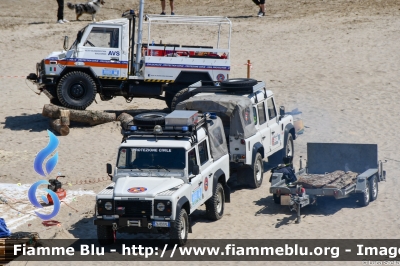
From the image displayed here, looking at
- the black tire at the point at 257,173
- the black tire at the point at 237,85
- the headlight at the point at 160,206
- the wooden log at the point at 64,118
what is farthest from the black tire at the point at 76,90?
the headlight at the point at 160,206

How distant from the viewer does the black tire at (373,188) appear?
18.1m

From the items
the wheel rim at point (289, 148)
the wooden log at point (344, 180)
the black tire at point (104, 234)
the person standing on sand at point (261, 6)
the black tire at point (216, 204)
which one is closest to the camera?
the black tire at point (104, 234)

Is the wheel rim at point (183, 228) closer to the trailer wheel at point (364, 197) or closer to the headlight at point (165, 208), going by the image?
the headlight at point (165, 208)

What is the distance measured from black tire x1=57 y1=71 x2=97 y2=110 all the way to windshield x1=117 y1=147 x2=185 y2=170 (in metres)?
8.67

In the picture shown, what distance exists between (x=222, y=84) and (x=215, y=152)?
10.7ft

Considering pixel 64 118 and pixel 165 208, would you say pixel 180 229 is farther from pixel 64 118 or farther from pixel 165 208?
pixel 64 118

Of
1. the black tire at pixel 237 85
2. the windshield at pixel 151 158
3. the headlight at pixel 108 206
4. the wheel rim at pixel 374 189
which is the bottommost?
the wheel rim at pixel 374 189

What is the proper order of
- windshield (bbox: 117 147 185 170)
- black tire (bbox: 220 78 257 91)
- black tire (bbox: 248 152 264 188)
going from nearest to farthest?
1. windshield (bbox: 117 147 185 170)
2. black tire (bbox: 248 152 264 188)
3. black tire (bbox: 220 78 257 91)

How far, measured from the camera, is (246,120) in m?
19.2

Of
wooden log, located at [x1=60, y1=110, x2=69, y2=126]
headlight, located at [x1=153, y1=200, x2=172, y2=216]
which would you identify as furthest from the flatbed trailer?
wooden log, located at [x1=60, y1=110, x2=69, y2=126]

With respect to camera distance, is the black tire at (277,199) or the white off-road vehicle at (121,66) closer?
the black tire at (277,199)

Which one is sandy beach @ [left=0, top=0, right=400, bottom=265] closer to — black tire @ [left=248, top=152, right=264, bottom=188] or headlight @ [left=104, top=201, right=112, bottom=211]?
black tire @ [left=248, top=152, right=264, bottom=188]

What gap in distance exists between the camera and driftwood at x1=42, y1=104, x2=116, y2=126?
2423cm

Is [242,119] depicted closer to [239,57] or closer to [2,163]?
[2,163]
